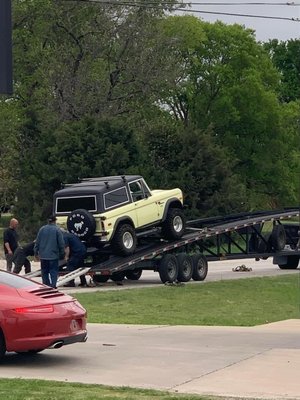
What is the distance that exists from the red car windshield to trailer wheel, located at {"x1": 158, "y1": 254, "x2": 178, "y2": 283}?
48.4ft

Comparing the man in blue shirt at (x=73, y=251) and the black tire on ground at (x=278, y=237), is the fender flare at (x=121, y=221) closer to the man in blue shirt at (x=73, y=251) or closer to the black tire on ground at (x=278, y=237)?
the man in blue shirt at (x=73, y=251)

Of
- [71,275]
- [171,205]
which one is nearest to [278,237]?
[171,205]

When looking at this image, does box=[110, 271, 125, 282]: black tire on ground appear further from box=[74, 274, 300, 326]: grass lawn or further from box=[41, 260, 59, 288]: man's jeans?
box=[41, 260, 59, 288]: man's jeans

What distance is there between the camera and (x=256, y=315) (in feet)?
65.5

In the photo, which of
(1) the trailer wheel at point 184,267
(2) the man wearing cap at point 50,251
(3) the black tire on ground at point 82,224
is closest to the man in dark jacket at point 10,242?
(3) the black tire on ground at point 82,224

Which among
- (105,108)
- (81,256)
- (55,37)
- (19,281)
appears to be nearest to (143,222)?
(81,256)

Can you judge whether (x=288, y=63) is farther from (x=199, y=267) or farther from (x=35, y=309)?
(x=35, y=309)

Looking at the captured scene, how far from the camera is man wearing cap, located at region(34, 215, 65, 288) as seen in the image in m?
22.3

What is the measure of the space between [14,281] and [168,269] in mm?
15223

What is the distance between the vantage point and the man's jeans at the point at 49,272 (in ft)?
73.6

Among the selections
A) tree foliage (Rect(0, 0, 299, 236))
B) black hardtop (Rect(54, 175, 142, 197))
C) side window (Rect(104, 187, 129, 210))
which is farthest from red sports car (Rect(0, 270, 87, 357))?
tree foliage (Rect(0, 0, 299, 236))

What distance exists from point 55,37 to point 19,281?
45833 mm

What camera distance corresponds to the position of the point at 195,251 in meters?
32.1

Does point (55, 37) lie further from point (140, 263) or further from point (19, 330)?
point (19, 330)
